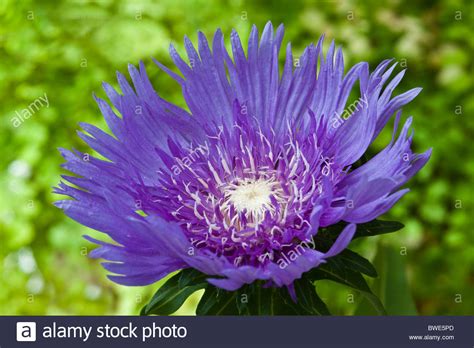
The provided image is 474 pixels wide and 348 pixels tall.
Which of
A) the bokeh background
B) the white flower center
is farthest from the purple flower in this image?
the bokeh background

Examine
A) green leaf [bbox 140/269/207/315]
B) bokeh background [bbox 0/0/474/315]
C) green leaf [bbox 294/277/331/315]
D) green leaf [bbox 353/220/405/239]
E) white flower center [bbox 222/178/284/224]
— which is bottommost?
green leaf [bbox 294/277/331/315]

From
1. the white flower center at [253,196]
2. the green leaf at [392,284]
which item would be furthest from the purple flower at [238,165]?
the green leaf at [392,284]

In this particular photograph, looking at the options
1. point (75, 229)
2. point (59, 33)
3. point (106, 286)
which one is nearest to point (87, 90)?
point (59, 33)

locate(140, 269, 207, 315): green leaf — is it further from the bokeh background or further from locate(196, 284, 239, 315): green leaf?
the bokeh background

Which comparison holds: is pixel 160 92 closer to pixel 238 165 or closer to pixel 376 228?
pixel 238 165

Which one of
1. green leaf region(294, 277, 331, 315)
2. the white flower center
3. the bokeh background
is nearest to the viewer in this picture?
green leaf region(294, 277, 331, 315)

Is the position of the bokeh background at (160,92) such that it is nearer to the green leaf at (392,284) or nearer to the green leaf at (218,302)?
the green leaf at (392,284)

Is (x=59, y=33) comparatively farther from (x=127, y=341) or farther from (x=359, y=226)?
(x=359, y=226)

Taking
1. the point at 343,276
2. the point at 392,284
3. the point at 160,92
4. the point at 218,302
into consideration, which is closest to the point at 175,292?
the point at 218,302
